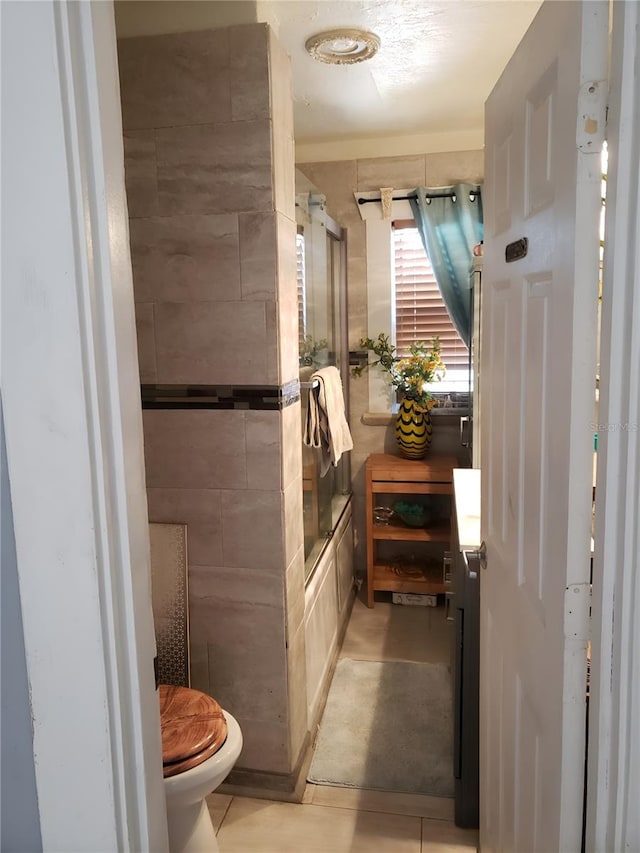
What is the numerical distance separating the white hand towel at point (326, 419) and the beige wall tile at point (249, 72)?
3.40 feet

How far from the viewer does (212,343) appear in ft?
6.49

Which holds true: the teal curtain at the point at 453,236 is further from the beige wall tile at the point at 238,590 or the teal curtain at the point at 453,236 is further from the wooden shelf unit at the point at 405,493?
the beige wall tile at the point at 238,590

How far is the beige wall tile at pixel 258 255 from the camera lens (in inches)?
74.5

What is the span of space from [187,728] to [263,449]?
80cm

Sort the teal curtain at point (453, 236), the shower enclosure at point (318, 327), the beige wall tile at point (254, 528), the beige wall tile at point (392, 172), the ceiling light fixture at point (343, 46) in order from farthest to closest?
the beige wall tile at point (392, 172) → the teal curtain at point (453, 236) → the shower enclosure at point (318, 327) → the ceiling light fixture at point (343, 46) → the beige wall tile at point (254, 528)

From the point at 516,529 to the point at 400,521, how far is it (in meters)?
2.33

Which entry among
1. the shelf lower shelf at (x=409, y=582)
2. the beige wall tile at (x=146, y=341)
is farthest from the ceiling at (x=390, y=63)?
the shelf lower shelf at (x=409, y=582)

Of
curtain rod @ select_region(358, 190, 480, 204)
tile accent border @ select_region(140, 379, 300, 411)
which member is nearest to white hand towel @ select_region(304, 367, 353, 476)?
tile accent border @ select_region(140, 379, 300, 411)

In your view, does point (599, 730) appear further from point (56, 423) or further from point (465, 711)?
point (465, 711)

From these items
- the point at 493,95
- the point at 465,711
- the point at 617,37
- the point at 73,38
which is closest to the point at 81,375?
the point at 73,38

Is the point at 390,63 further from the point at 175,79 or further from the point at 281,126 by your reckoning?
the point at 175,79

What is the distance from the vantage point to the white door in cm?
91

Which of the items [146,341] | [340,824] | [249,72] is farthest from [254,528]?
[249,72]

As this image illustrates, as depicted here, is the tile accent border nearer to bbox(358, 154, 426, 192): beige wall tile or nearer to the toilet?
the toilet
